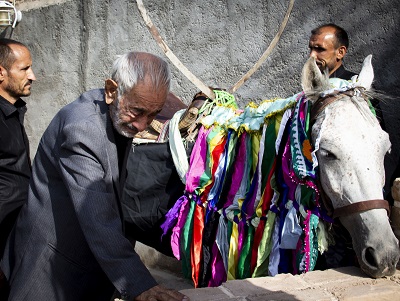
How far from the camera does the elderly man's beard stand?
7.18 ft

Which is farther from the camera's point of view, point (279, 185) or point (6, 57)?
point (6, 57)

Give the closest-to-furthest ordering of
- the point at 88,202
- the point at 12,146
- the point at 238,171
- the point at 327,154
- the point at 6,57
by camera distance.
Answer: the point at 88,202
the point at 327,154
the point at 238,171
the point at 12,146
the point at 6,57

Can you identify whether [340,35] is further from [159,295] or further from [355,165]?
[159,295]

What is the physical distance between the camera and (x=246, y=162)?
2947mm

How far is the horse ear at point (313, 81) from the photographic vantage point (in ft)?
8.84

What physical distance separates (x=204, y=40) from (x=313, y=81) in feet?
8.81

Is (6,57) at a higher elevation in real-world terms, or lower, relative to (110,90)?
lower

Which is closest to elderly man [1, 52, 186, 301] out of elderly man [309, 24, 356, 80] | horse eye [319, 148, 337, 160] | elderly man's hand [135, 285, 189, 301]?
elderly man's hand [135, 285, 189, 301]

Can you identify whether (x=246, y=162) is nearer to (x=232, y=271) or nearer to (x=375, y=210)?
(x=232, y=271)

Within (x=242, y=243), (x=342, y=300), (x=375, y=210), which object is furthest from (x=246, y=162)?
(x=342, y=300)

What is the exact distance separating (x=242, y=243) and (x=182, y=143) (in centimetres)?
71

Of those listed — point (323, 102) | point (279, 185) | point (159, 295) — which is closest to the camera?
point (159, 295)

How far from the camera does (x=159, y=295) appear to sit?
196 cm

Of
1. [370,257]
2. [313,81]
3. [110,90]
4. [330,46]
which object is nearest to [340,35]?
[330,46]
